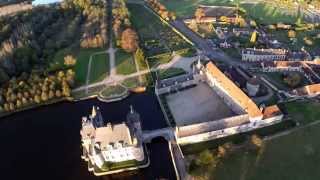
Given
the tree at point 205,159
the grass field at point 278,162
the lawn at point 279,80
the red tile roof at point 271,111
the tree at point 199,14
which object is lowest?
the grass field at point 278,162

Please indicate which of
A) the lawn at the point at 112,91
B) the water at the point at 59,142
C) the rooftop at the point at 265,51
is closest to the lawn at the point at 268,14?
the rooftop at the point at 265,51

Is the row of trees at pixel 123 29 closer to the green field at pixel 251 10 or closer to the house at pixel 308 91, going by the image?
the green field at pixel 251 10

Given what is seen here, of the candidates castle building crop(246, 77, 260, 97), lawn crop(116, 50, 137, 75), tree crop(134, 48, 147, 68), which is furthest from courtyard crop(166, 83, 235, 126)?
lawn crop(116, 50, 137, 75)

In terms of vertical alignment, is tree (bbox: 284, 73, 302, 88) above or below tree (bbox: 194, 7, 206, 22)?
below

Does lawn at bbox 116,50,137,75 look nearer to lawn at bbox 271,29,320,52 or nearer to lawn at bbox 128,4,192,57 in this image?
lawn at bbox 128,4,192,57

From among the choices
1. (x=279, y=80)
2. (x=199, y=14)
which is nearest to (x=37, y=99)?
(x=279, y=80)

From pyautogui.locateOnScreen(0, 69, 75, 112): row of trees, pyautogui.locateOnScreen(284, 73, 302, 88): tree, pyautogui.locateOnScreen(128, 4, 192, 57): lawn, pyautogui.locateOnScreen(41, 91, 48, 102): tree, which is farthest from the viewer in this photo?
pyautogui.locateOnScreen(128, 4, 192, 57): lawn

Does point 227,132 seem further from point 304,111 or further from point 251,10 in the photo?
point 251,10
